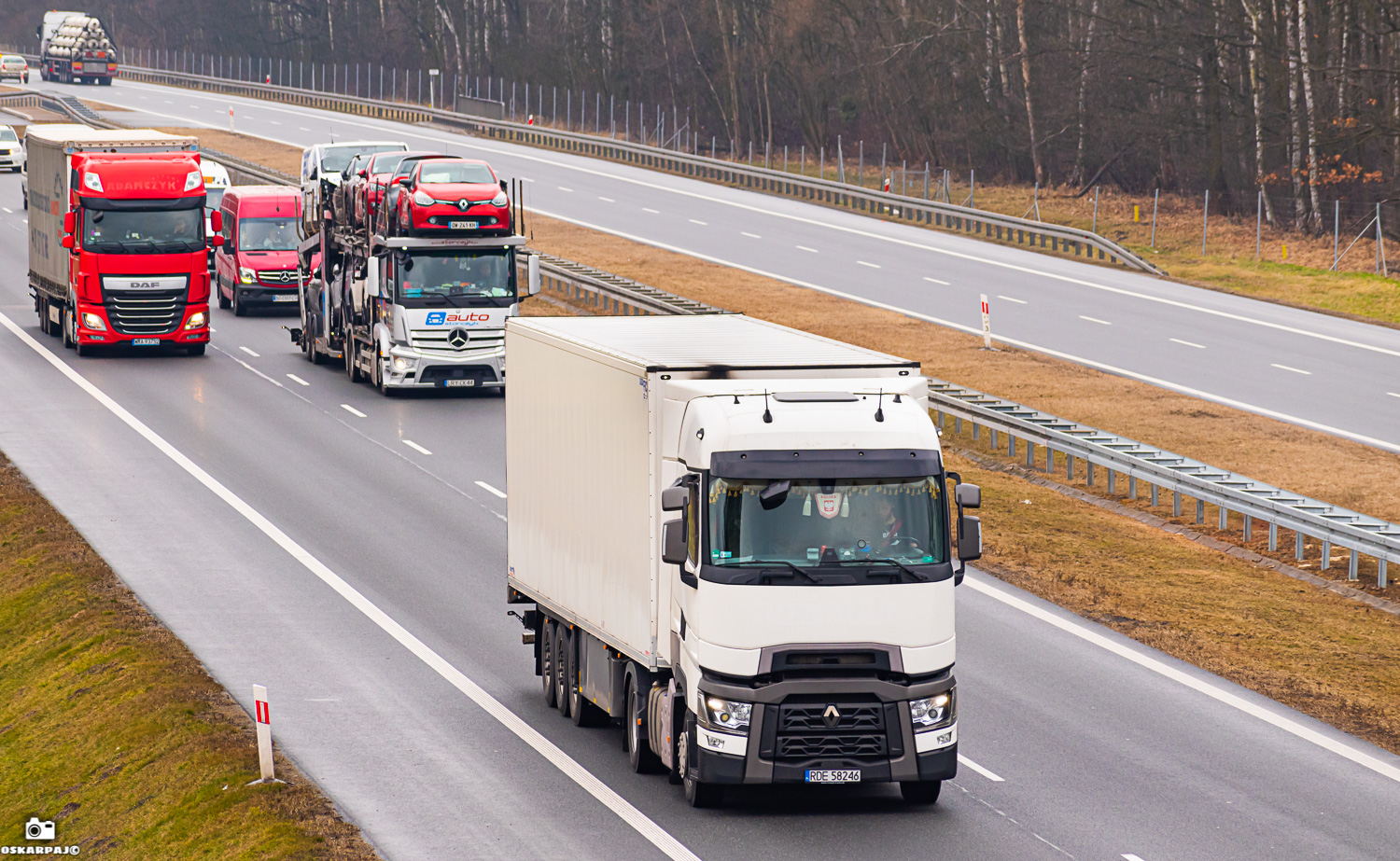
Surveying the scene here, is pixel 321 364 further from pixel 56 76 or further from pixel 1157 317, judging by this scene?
pixel 56 76

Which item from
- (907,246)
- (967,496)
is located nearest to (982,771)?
(967,496)

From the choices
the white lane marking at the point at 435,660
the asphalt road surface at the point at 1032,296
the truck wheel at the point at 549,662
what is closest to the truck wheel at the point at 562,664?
the truck wheel at the point at 549,662

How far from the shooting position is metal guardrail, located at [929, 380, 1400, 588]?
67.5 ft

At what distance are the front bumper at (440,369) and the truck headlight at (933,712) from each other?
71.5 feet

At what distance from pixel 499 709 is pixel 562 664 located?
0.74m

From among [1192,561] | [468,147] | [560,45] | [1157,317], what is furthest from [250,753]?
[560,45]

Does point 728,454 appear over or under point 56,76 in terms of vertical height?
under

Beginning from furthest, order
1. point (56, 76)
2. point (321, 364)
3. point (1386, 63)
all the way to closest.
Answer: point (56, 76)
point (1386, 63)
point (321, 364)

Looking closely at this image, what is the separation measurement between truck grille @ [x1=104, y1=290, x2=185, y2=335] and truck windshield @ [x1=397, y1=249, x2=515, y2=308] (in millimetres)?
6810

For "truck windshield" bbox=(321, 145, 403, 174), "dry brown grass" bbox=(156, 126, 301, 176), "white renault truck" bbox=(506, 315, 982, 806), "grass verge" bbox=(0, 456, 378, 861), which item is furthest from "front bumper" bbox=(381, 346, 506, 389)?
"dry brown grass" bbox=(156, 126, 301, 176)

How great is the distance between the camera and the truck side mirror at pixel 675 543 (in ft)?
40.0

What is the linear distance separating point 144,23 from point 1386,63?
120m

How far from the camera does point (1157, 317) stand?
136 ft

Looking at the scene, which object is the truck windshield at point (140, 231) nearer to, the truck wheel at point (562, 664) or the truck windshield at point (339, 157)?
the truck windshield at point (339, 157)
